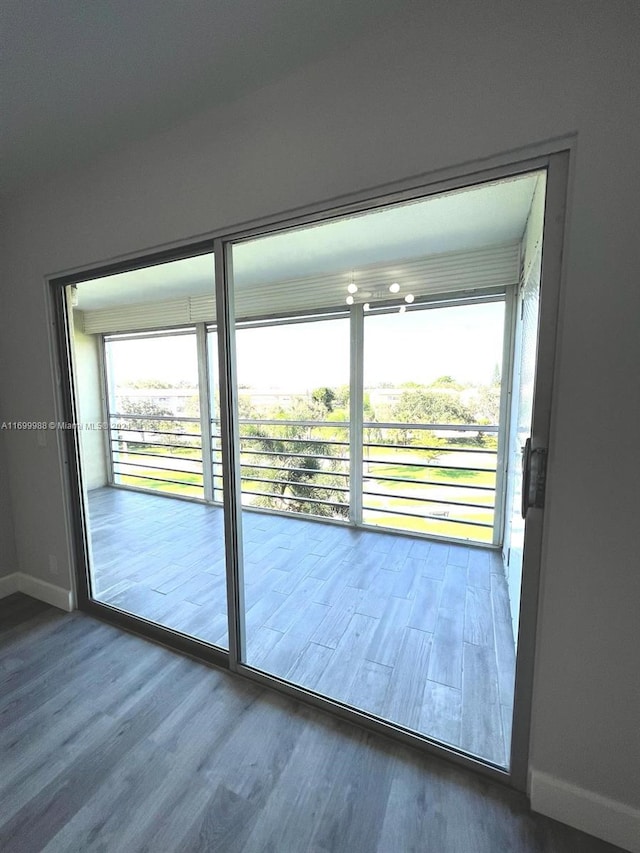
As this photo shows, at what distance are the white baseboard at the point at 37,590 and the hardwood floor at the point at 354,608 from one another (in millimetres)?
173

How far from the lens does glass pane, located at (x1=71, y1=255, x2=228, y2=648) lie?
2814 millimetres

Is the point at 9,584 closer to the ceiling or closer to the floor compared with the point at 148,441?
closer to the floor

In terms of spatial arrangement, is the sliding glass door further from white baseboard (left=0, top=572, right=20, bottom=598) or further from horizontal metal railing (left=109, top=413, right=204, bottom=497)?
white baseboard (left=0, top=572, right=20, bottom=598)

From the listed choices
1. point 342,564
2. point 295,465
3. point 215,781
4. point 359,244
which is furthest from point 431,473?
point 215,781

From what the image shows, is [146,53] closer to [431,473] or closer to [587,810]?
[587,810]

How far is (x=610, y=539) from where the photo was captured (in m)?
1.04

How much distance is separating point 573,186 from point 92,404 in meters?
5.82

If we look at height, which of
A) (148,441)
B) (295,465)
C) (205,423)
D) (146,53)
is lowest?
(295,465)

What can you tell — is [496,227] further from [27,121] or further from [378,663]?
[378,663]

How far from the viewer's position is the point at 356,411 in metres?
3.71

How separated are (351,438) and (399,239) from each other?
6.24 feet

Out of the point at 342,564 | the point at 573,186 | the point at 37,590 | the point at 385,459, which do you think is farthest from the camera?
the point at 385,459

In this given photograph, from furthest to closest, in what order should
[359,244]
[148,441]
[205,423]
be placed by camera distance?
[148,441], [205,423], [359,244]

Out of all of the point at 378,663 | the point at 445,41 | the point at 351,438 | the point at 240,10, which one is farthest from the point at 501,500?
the point at 240,10
